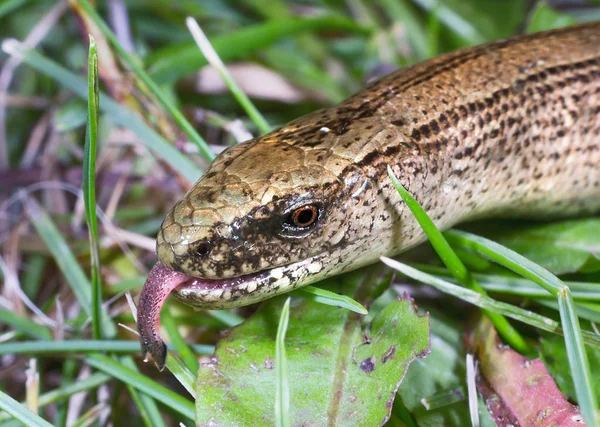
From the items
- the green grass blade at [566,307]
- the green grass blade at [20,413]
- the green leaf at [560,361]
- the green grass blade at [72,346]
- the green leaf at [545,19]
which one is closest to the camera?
the green grass blade at [566,307]

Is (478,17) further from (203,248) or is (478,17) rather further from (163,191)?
(203,248)

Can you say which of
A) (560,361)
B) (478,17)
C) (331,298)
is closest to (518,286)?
(560,361)

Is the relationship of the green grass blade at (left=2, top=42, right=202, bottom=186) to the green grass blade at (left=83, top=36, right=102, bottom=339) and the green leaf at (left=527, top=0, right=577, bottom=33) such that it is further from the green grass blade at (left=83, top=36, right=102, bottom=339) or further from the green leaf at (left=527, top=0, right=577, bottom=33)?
the green leaf at (left=527, top=0, right=577, bottom=33)

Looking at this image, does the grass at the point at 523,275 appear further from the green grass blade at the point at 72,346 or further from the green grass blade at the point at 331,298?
the green grass blade at the point at 72,346

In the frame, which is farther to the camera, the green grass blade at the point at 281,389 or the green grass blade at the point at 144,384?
the green grass blade at the point at 144,384

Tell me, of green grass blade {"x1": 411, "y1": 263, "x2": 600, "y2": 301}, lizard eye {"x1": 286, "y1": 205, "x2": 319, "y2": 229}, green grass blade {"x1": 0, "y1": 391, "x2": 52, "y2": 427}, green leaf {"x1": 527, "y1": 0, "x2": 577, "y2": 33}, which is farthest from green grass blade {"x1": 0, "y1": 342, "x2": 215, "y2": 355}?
green leaf {"x1": 527, "y1": 0, "x2": 577, "y2": 33}

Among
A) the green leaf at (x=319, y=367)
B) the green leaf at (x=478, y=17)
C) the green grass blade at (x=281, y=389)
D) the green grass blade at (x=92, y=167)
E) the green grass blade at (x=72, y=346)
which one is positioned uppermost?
the green leaf at (x=478, y=17)

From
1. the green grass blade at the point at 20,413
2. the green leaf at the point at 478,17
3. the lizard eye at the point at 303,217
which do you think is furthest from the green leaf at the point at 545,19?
the green grass blade at the point at 20,413
